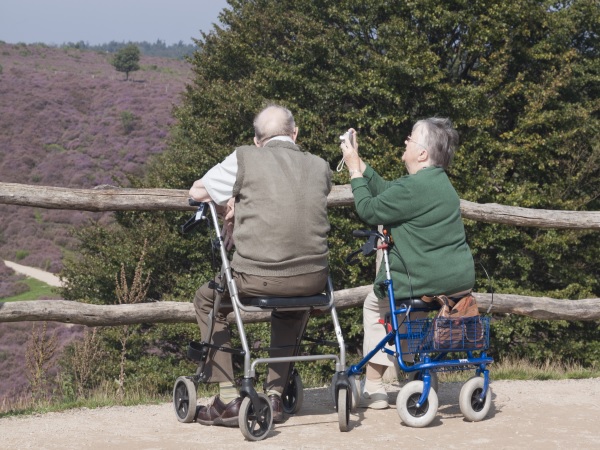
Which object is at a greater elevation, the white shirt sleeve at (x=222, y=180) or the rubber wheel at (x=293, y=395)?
Answer: the white shirt sleeve at (x=222, y=180)

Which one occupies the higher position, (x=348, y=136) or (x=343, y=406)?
(x=348, y=136)

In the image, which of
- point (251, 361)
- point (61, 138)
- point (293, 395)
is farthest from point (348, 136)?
point (61, 138)

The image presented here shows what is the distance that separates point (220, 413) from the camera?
491 cm

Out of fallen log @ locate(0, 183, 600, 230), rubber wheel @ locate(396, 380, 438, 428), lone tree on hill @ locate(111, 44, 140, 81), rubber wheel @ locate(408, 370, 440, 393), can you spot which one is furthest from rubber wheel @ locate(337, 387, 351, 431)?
lone tree on hill @ locate(111, 44, 140, 81)

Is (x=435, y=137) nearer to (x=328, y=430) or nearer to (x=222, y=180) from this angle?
(x=222, y=180)

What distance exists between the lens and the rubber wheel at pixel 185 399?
16.5 feet

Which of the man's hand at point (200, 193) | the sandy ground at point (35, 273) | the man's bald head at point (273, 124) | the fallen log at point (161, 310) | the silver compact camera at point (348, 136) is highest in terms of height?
the man's bald head at point (273, 124)

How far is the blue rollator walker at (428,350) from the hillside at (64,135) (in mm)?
39245

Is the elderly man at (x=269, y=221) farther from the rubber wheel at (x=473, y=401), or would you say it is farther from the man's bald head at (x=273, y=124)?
the rubber wheel at (x=473, y=401)

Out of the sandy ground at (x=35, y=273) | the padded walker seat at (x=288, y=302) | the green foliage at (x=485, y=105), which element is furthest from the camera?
the sandy ground at (x=35, y=273)

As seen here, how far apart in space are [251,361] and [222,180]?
93cm

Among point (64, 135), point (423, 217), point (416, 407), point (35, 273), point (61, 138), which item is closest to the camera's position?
point (416, 407)

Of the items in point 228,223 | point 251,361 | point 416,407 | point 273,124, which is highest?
point 273,124

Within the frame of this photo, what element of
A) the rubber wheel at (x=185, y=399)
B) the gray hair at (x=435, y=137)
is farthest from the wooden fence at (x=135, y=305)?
the gray hair at (x=435, y=137)
